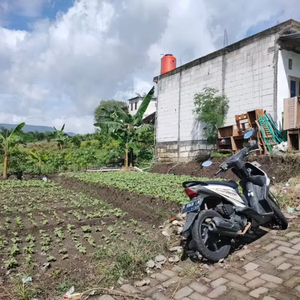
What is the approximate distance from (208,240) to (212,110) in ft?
31.2

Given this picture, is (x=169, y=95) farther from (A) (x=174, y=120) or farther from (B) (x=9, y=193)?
(B) (x=9, y=193)

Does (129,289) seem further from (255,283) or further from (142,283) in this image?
(255,283)

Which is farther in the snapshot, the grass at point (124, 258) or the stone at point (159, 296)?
the grass at point (124, 258)

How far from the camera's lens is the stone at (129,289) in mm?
3249

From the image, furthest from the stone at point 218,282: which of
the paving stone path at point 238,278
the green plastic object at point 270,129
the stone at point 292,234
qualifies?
the green plastic object at point 270,129

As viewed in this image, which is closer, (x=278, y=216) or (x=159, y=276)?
(x=159, y=276)

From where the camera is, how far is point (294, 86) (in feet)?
35.8

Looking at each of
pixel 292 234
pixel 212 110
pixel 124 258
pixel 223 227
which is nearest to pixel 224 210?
pixel 223 227

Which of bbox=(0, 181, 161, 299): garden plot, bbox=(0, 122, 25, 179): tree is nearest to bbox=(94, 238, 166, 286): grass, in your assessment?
bbox=(0, 181, 161, 299): garden plot

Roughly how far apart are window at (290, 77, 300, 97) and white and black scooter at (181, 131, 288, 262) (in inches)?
304

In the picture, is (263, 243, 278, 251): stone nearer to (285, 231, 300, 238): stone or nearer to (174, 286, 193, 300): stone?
(285, 231, 300, 238): stone

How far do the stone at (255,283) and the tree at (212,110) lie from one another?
31.8ft

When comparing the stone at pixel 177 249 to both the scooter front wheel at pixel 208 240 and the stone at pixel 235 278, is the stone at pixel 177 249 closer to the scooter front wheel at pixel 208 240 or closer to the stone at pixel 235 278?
the scooter front wheel at pixel 208 240

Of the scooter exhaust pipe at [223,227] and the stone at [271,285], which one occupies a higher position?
the scooter exhaust pipe at [223,227]
